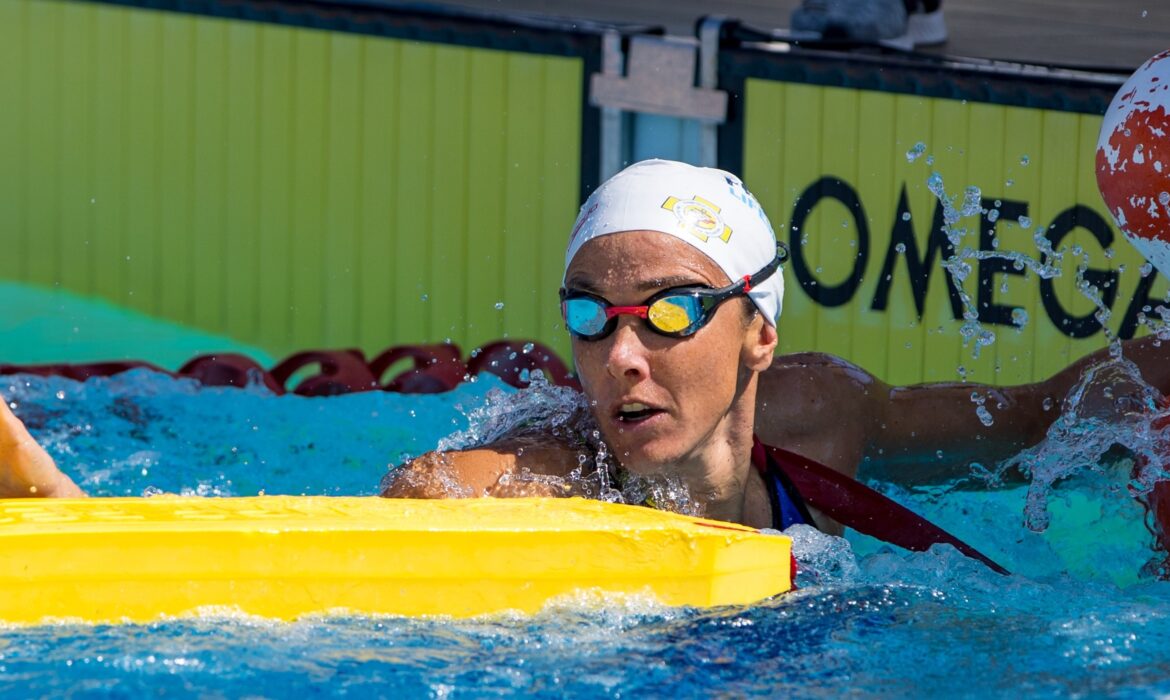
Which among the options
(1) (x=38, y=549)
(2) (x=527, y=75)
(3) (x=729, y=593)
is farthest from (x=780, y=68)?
(1) (x=38, y=549)

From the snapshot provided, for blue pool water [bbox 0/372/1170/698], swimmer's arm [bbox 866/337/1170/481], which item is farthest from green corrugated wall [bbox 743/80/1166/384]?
blue pool water [bbox 0/372/1170/698]

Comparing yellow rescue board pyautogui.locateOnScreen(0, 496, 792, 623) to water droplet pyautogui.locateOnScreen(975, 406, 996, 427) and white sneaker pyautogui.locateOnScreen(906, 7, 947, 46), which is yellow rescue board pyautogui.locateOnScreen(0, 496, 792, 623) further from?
white sneaker pyautogui.locateOnScreen(906, 7, 947, 46)

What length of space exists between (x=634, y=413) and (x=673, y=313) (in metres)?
0.16

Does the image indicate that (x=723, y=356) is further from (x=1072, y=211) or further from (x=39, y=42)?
(x=39, y=42)

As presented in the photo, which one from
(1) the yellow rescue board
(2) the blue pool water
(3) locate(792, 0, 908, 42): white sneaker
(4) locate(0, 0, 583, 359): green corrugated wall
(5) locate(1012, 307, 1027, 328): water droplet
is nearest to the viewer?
(2) the blue pool water

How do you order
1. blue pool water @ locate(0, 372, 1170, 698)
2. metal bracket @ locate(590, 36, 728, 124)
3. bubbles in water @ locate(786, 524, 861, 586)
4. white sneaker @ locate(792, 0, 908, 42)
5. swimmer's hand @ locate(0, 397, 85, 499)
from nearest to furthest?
1. blue pool water @ locate(0, 372, 1170, 698)
2. swimmer's hand @ locate(0, 397, 85, 499)
3. bubbles in water @ locate(786, 524, 861, 586)
4. metal bracket @ locate(590, 36, 728, 124)
5. white sneaker @ locate(792, 0, 908, 42)

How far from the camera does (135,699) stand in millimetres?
1562

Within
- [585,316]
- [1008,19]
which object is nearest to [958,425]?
[585,316]

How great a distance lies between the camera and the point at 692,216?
7.54 feet

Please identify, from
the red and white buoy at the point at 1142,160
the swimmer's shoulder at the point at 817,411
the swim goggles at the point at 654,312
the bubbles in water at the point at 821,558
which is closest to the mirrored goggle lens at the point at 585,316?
the swim goggles at the point at 654,312

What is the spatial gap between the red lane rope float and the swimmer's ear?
1.83 metres

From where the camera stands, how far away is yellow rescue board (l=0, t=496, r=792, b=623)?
175 cm

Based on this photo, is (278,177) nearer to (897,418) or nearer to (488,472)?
(897,418)

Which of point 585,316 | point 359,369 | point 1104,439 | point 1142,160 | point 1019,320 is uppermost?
point 1142,160
